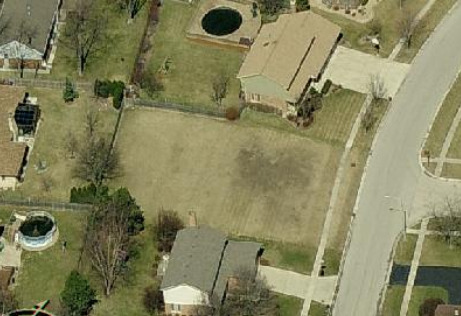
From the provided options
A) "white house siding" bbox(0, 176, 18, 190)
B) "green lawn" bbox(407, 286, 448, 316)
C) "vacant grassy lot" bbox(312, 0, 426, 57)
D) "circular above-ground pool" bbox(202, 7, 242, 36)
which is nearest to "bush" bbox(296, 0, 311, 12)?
"vacant grassy lot" bbox(312, 0, 426, 57)

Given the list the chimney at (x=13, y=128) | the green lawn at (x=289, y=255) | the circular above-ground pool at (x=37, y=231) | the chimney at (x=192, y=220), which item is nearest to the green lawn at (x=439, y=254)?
the green lawn at (x=289, y=255)

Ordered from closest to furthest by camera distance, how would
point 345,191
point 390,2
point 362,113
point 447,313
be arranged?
point 447,313 → point 345,191 → point 362,113 → point 390,2

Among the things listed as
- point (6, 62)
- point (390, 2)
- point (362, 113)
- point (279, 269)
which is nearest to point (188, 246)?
point (279, 269)

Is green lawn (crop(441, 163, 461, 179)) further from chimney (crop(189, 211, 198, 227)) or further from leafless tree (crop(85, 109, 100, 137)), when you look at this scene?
leafless tree (crop(85, 109, 100, 137))

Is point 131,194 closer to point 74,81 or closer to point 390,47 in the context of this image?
point 74,81

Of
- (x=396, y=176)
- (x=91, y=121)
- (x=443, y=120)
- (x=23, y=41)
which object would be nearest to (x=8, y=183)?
(x=91, y=121)
